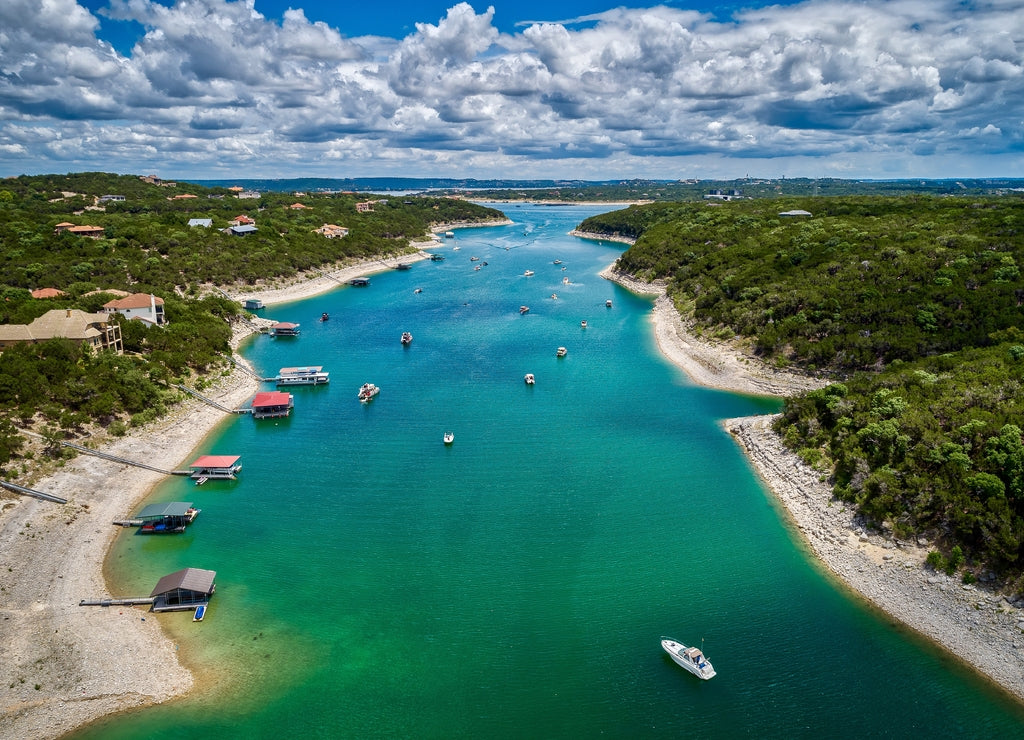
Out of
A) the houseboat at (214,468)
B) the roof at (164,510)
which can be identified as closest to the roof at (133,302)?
the houseboat at (214,468)

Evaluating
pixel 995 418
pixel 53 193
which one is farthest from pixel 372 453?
pixel 53 193

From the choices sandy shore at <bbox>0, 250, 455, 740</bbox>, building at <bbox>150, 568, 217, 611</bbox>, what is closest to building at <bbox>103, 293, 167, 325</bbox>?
sandy shore at <bbox>0, 250, 455, 740</bbox>

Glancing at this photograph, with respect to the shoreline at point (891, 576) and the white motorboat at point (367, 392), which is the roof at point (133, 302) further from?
the shoreline at point (891, 576)

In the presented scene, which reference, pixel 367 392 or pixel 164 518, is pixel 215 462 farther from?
pixel 367 392

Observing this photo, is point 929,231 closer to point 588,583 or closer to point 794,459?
point 794,459

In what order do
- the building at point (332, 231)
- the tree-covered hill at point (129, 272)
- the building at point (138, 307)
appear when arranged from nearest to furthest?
1. the tree-covered hill at point (129, 272)
2. the building at point (138, 307)
3. the building at point (332, 231)

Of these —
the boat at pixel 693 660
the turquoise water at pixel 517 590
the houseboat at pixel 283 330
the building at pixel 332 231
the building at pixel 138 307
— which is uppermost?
the building at pixel 332 231
